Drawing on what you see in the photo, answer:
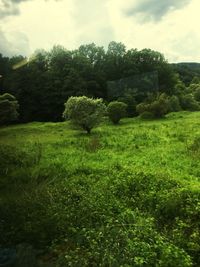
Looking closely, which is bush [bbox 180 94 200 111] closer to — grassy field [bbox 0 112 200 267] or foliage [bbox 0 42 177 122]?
foliage [bbox 0 42 177 122]

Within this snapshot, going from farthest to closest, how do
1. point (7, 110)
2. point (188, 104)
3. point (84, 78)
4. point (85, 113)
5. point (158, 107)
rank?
point (84, 78), point (188, 104), point (7, 110), point (158, 107), point (85, 113)

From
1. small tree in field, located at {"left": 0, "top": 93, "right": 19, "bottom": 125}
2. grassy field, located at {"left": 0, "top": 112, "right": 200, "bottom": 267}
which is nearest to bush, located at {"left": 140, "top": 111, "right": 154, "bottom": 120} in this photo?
small tree in field, located at {"left": 0, "top": 93, "right": 19, "bottom": 125}

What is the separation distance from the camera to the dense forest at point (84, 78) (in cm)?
4775

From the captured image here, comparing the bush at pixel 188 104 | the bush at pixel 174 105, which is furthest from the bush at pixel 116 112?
the bush at pixel 188 104

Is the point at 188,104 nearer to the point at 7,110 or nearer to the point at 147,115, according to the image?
the point at 147,115

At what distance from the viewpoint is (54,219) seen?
515 inches

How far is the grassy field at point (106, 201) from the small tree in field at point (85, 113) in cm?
510

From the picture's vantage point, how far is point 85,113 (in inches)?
1236

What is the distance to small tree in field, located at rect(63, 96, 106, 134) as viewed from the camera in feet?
103

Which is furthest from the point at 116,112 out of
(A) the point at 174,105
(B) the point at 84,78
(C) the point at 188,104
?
(B) the point at 84,78

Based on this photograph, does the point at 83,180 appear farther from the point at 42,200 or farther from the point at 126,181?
the point at 42,200

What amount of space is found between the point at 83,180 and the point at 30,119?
3080 cm

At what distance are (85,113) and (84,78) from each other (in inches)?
775

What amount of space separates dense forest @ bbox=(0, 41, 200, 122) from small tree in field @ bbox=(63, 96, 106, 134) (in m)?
12.1
